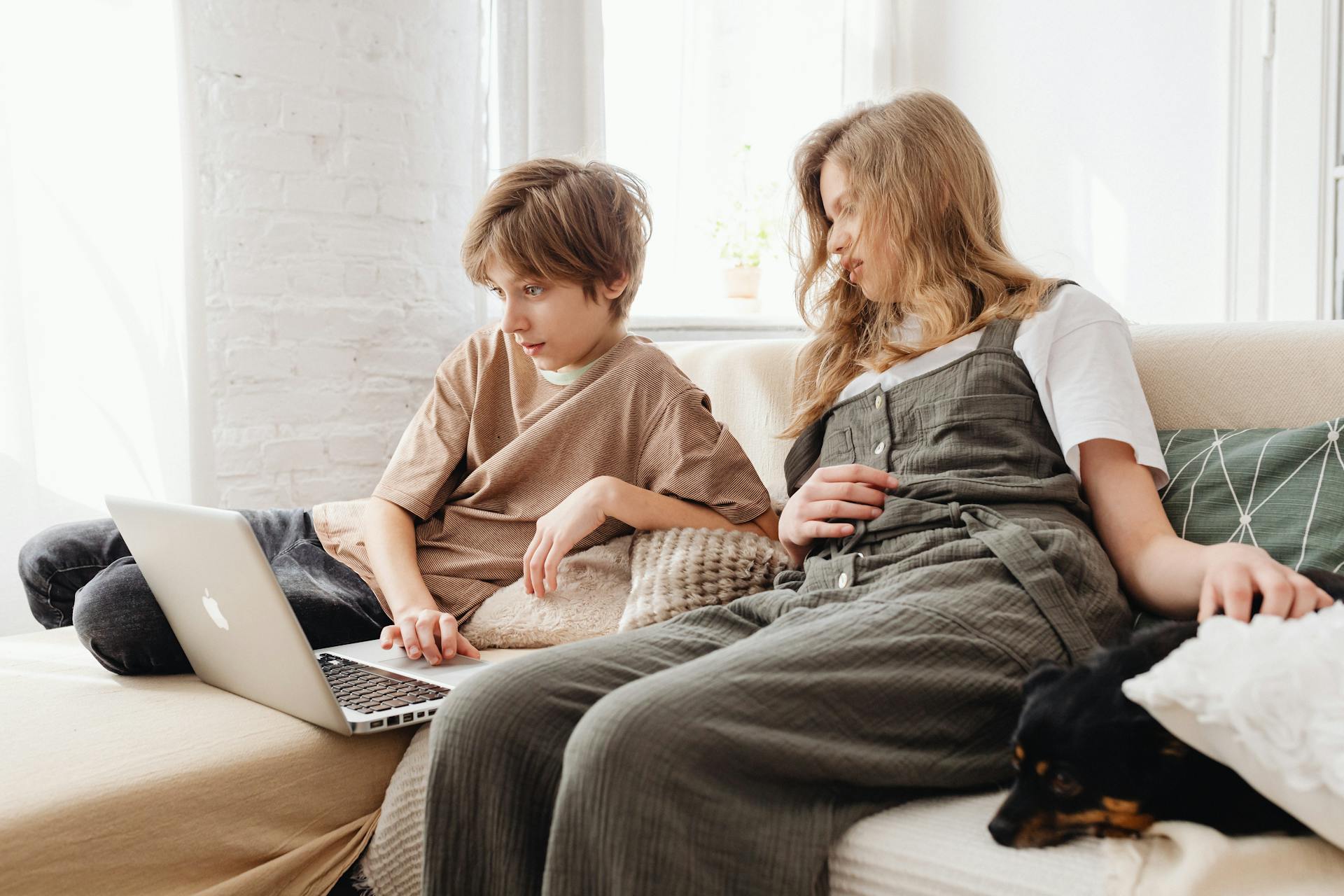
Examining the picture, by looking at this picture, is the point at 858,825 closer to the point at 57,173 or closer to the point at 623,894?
the point at 623,894

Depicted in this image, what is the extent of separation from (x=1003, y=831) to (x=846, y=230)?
0.80 metres

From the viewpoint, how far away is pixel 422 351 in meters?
2.37

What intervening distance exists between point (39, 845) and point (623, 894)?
0.51 m

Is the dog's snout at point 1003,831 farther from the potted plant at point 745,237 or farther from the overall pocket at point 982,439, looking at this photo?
the potted plant at point 745,237

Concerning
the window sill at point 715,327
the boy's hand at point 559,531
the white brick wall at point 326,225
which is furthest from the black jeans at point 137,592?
the window sill at point 715,327

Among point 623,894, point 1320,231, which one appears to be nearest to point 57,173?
point 623,894

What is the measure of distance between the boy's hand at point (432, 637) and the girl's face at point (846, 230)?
0.65m

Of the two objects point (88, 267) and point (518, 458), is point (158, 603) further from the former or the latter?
point (88, 267)

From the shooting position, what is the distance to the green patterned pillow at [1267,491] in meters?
1.07

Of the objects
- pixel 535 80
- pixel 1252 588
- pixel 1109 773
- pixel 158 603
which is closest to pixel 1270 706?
pixel 1109 773

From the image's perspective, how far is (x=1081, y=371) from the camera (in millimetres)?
1124

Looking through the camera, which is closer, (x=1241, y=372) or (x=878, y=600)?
(x=878, y=600)

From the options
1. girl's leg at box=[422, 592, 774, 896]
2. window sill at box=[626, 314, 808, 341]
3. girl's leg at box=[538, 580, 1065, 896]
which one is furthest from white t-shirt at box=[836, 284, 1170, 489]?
window sill at box=[626, 314, 808, 341]

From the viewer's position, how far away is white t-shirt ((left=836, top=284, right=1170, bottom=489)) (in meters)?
1.09
